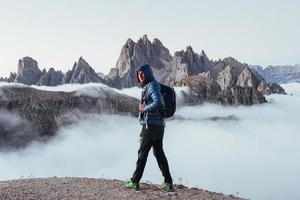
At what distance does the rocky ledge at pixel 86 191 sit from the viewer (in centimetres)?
1628

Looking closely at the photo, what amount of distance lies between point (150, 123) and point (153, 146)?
0.77 m

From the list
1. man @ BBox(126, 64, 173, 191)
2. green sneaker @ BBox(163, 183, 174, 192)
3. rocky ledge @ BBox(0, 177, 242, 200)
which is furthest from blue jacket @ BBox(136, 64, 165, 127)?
rocky ledge @ BBox(0, 177, 242, 200)

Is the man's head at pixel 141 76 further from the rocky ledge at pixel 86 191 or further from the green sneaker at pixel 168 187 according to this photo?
the rocky ledge at pixel 86 191

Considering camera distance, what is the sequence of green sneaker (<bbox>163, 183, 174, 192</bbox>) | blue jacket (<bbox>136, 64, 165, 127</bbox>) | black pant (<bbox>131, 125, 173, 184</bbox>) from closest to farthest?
1. blue jacket (<bbox>136, 64, 165, 127</bbox>)
2. black pant (<bbox>131, 125, 173, 184</bbox>)
3. green sneaker (<bbox>163, 183, 174, 192</bbox>)

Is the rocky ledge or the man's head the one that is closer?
the rocky ledge

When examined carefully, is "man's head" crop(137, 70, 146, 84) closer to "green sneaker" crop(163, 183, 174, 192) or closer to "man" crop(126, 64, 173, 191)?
"man" crop(126, 64, 173, 191)

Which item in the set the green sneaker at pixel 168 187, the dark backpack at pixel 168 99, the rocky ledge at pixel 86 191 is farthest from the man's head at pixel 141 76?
the rocky ledge at pixel 86 191

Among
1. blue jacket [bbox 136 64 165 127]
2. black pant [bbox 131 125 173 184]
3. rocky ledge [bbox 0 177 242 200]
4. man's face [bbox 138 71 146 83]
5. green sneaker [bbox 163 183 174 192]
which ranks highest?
man's face [bbox 138 71 146 83]

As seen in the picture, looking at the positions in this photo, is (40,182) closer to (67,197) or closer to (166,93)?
(67,197)

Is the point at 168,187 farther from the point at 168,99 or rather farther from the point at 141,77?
the point at 141,77

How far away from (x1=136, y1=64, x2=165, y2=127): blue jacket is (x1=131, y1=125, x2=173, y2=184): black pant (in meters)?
0.20

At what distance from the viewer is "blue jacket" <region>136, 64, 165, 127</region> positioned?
1612 cm

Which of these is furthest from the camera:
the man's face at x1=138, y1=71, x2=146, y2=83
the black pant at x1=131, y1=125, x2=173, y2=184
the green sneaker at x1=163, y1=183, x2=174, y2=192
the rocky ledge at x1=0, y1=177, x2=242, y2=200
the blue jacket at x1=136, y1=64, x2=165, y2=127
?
the green sneaker at x1=163, y1=183, x2=174, y2=192

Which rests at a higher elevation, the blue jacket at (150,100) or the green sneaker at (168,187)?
the blue jacket at (150,100)
